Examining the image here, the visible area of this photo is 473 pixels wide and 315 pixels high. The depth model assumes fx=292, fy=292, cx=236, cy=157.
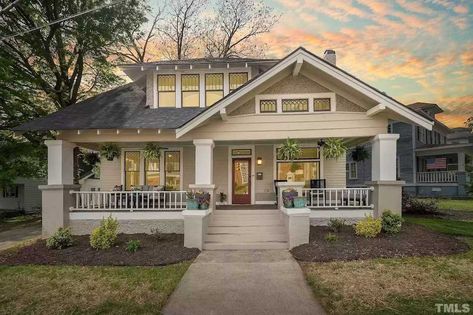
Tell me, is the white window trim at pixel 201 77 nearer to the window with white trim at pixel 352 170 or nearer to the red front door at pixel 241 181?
the red front door at pixel 241 181

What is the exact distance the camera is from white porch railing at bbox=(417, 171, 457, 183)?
25653 millimetres

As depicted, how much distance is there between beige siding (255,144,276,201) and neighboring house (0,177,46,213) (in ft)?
68.9

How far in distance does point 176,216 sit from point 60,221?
4468 mm

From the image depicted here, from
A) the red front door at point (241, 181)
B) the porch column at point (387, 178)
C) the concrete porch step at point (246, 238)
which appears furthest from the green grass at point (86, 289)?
the porch column at point (387, 178)

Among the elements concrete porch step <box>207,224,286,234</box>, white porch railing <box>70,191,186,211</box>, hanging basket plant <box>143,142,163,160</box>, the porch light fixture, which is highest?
hanging basket plant <box>143,142,163,160</box>

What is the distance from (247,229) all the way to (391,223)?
4.92m

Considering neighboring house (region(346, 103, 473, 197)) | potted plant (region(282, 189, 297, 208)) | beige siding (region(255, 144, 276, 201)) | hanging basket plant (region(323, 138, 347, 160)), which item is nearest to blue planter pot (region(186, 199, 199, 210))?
potted plant (region(282, 189, 297, 208))

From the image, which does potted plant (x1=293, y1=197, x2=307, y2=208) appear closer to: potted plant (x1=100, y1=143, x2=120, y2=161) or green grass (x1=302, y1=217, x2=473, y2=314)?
green grass (x1=302, y1=217, x2=473, y2=314)

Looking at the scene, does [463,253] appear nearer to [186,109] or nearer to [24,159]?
[186,109]

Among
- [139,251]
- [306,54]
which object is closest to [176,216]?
[139,251]

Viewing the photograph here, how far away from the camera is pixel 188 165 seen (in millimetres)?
14477

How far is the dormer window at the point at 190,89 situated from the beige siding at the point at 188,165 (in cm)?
225

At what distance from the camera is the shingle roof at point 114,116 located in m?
Result: 11.7

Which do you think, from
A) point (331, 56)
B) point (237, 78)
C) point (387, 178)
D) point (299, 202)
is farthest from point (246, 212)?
point (331, 56)
